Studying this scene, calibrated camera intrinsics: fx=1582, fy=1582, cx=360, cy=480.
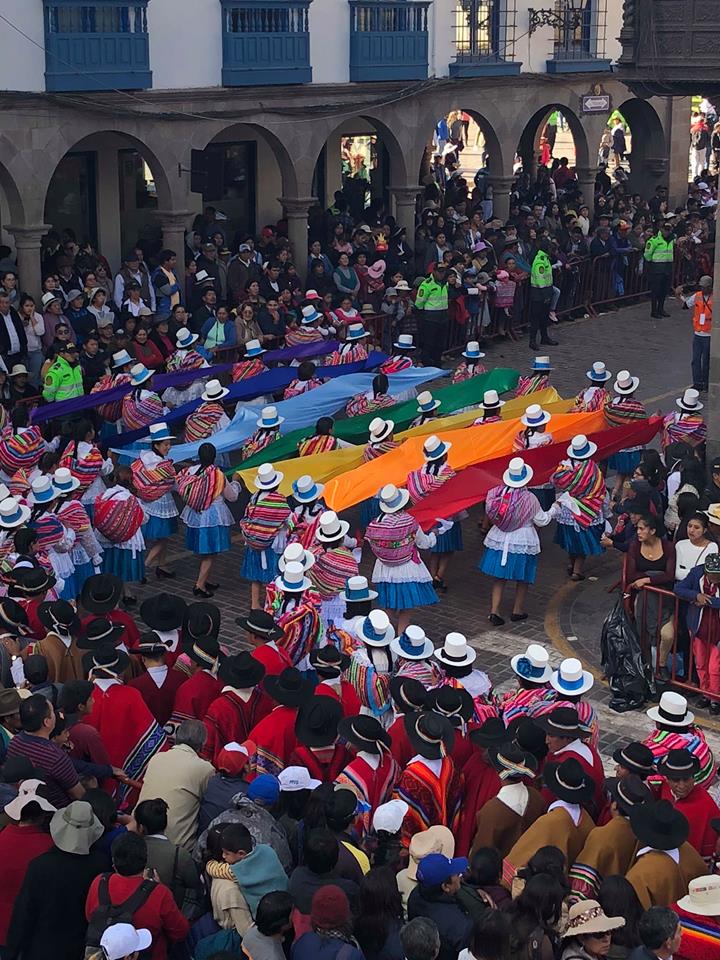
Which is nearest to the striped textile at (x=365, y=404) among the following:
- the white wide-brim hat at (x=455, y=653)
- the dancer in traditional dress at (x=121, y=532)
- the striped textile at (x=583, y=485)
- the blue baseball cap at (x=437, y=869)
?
the striped textile at (x=583, y=485)

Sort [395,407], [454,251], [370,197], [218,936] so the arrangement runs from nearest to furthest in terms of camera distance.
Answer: [218,936]
[395,407]
[454,251]
[370,197]

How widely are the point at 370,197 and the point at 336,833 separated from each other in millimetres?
23532

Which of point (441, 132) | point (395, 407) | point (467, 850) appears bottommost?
point (467, 850)

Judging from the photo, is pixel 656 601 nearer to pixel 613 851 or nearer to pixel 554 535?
pixel 554 535

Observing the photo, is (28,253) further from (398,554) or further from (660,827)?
(660,827)

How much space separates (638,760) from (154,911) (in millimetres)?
2875

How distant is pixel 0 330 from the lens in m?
18.6

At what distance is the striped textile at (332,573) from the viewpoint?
41.2 feet

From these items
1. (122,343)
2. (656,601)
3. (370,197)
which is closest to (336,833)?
(656,601)

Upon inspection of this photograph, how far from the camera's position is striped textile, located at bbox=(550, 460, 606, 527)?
14.6 meters

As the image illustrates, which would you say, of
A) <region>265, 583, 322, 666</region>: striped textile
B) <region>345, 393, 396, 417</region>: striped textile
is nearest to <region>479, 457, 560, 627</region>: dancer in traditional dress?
<region>265, 583, 322, 666</region>: striped textile

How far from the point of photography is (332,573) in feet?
41.3

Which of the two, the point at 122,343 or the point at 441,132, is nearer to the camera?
the point at 122,343

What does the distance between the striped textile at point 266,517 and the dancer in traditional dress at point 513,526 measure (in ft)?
5.93
